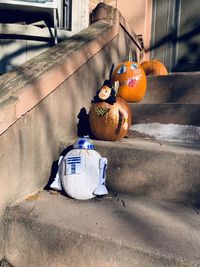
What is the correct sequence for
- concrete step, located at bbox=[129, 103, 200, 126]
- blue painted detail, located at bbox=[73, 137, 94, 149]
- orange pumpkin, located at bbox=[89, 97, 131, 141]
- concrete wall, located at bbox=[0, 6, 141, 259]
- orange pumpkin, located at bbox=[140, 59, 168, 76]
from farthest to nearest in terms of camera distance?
orange pumpkin, located at bbox=[140, 59, 168, 76] < concrete step, located at bbox=[129, 103, 200, 126] < orange pumpkin, located at bbox=[89, 97, 131, 141] < blue painted detail, located at bbox=[73, 137, 94, 149] < concrete wall, located at bbox=[0, 6, 141, 259]

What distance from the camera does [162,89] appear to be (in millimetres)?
3014

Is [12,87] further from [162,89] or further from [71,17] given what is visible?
[71,17]

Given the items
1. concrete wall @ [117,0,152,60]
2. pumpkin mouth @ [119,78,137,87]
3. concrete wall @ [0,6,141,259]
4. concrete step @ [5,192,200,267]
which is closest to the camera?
concrete step @ [5,192,200,267]

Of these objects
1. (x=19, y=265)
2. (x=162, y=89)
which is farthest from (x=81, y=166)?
(x=162, y=89)

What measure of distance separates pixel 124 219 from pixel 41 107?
963 millimetres

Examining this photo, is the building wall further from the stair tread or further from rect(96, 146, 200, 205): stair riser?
rect(96, 146, 200, 205): stair riser

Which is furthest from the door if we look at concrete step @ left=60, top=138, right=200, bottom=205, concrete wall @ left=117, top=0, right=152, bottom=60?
concrete step @ left=60, top=138, right=200, bottom=205

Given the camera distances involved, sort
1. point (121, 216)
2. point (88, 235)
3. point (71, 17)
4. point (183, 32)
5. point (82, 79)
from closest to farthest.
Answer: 1. point (88, 235)
2. point (121, 216)
3. point (82, 79)
4. point (71, 17)
5. point (183, 32)

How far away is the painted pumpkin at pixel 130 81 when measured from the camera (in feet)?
9.06

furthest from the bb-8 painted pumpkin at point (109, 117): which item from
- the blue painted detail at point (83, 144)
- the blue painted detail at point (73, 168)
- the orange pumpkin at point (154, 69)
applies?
the orange pumpkin at point (154, 69)

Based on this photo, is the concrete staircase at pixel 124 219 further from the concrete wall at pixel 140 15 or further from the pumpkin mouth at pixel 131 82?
the concrete wall at pixel 140 15

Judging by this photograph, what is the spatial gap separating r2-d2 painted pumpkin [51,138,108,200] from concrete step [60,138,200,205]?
14 centimetres

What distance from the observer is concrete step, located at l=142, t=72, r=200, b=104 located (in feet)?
9.13

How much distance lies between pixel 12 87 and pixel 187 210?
1403 millimetres
